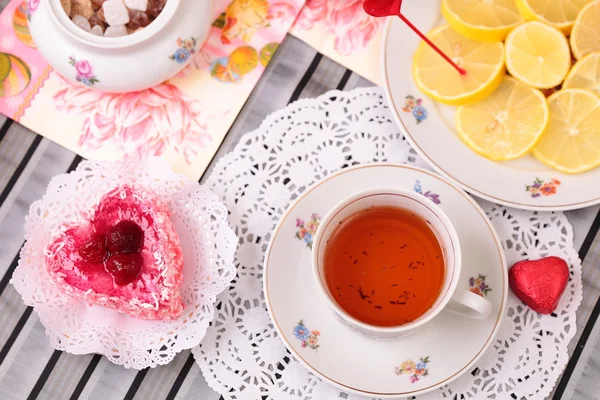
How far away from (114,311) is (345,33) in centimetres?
64

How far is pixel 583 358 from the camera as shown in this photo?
117 centimetres

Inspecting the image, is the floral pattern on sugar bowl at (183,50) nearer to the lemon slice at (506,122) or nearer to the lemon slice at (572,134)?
the lemon slice at (506,122)

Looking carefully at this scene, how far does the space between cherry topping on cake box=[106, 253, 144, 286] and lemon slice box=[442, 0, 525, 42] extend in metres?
0.66

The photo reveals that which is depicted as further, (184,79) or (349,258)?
(184,79)

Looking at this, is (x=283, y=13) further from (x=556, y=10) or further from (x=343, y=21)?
(x=556, y=10)

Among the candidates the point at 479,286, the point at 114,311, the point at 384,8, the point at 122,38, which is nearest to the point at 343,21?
the point at 384,8

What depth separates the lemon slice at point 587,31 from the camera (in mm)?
1136

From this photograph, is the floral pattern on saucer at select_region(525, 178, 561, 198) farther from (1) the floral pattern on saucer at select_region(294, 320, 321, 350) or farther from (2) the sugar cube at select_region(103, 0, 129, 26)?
(2) the sugar cube at select_region(103, 0, 129, 26)

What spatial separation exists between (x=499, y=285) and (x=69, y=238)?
0.69 metres

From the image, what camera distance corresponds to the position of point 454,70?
1.16 m

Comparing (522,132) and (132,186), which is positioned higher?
(522,132)

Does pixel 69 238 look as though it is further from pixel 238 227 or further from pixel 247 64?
pixel 247 64

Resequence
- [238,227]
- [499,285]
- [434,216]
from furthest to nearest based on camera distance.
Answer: [238,227] < [499,285] < [434,216]

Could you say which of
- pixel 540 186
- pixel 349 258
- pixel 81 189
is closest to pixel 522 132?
pixel 540 186
